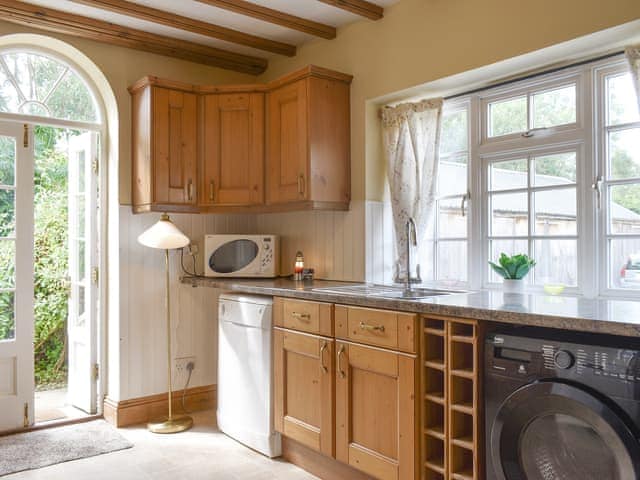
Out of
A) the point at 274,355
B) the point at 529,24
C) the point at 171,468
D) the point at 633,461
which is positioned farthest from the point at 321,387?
the point at 529,24

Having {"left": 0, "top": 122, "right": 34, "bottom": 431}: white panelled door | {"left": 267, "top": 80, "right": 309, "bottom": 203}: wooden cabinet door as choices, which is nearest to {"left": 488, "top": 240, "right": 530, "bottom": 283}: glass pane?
{"left": 267, "top": 80, "right": 309, "bottom": 203}: wooden cabinet door

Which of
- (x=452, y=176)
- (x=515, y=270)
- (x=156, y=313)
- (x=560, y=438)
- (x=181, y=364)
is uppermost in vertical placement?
(x=452, y=176)

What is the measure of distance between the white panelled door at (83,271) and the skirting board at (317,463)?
61.0 inches

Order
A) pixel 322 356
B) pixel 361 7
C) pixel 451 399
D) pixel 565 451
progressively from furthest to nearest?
pixel 361 7
pixel 322 356
pixel 451 399
pixel 565 451

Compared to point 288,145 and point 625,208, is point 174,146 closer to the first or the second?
point 288,145

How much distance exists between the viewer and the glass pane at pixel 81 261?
3.79m

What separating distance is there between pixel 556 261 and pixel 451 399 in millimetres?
977

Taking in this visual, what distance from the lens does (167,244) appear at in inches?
132

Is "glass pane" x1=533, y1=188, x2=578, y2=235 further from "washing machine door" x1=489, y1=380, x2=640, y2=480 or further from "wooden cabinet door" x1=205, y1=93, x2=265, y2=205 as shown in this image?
"wooden cabinet door" x1=205, y1=93, x2=265, y2=205

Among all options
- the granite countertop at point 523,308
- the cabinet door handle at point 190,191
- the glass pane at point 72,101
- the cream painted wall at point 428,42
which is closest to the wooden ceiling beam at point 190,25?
the cream painted wall at point 428,42

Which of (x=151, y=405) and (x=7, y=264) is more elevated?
(x=7, y=264)

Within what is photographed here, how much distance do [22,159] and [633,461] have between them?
136 inches

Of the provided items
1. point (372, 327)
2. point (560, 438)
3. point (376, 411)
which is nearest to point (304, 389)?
point (376, 411)

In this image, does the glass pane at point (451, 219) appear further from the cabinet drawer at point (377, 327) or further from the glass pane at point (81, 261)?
the glass pane at point (81, 261)
